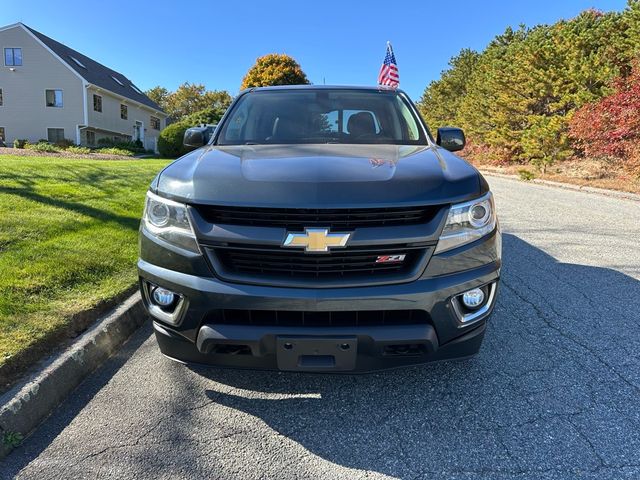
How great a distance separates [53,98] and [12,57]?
3.65 meters

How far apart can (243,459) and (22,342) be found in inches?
62.5

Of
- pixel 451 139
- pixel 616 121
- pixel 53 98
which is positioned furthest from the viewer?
pixel 53 98

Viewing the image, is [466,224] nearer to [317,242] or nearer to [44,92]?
[317,242]

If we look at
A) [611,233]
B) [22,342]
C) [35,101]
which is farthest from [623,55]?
[35,101]

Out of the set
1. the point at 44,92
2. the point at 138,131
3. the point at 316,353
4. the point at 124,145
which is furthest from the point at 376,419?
the point at 138,131

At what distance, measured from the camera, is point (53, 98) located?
30984mm

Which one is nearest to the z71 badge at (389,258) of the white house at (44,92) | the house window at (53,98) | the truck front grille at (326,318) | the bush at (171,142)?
the truck front grille at (326,318)

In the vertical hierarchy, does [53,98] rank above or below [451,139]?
above

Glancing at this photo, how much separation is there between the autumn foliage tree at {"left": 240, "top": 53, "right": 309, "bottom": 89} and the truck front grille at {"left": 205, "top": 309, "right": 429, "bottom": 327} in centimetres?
3915

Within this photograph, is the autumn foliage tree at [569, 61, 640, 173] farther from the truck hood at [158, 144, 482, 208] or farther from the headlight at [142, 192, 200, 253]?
the headlight at [142, 192, 200, 253]

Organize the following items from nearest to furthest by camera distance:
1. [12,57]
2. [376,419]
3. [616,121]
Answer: [376,419] < [616,121] < [12,57]

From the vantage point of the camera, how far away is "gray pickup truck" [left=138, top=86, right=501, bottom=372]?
2111 millimetres

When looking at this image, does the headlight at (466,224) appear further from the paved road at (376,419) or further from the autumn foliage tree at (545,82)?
the autumn foliage tree at (545,82)

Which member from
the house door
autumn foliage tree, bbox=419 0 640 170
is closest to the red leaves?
autumn foliage tree, bbox=419 0 640 170
